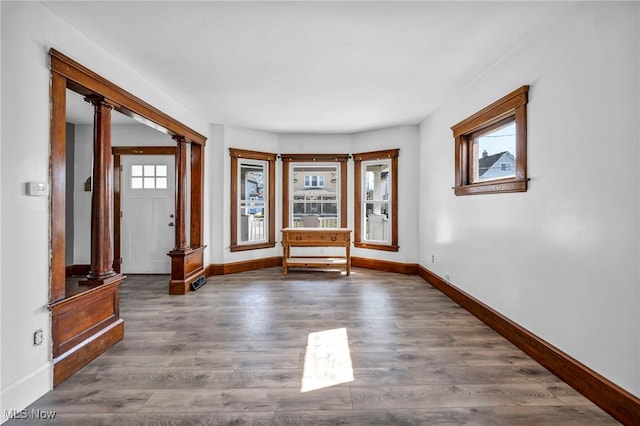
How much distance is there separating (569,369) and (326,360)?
5.48 ft

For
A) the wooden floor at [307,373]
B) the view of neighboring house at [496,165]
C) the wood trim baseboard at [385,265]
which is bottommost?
the wooden floor at [307,373]

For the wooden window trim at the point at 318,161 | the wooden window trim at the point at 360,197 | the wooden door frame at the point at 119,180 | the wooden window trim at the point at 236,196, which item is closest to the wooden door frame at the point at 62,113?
the wooden door frame at the point at 119,180

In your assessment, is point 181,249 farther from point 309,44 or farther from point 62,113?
point 309,44

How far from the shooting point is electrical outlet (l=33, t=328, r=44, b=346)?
1.98 meters

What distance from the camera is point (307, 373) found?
2.26 meters

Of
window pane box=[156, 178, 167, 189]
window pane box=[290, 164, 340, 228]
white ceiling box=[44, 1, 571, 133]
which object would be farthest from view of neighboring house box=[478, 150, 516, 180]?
window pane box=[156, 178, 167, 189]

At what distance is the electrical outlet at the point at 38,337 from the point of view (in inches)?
78.0

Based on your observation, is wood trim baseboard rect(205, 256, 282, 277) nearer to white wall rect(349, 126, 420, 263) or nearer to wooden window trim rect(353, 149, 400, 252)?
wooden window trim rect(353, 149, 400, 252)

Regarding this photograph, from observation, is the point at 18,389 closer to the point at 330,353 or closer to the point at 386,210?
the point at 330,353

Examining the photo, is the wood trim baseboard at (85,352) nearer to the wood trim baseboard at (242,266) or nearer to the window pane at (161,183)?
the wood trim baseboard at (242,266)

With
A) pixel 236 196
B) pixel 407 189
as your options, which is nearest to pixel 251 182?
pixel 236 196

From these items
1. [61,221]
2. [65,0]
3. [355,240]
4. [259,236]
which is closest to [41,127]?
[61,221]

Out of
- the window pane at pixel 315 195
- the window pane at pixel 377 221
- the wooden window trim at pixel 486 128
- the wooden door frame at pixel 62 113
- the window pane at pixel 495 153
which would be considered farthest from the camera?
the window pane at pixel 315 195

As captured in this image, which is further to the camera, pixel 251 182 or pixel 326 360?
pixel 251 182
